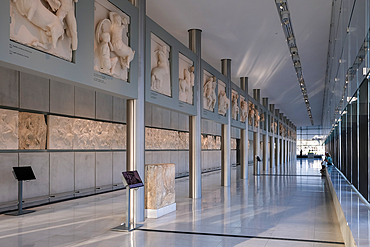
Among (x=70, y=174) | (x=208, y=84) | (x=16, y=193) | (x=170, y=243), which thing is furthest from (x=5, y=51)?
(x=208, y=84)

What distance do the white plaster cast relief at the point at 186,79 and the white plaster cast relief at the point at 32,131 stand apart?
5.58m

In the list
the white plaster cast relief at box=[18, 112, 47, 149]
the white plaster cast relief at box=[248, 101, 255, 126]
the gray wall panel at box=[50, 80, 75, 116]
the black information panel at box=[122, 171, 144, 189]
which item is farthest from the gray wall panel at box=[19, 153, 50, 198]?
the white plaster cast relief at box=[248, 101, 255, 126]

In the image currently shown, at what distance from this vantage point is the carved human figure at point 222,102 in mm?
18602

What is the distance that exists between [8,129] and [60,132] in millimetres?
2666

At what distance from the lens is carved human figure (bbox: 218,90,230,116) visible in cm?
1860

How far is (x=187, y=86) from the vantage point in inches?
549

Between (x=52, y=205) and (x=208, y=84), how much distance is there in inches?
339

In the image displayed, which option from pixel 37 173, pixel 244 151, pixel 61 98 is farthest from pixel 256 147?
pixel 37 173

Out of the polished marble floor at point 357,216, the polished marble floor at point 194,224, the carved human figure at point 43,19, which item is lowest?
the polished marble floor at point 194,224

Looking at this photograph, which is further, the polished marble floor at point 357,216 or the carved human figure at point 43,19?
the carved human figure at point 43,19

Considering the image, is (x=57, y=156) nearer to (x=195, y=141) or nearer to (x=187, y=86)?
(x=195, y=141)

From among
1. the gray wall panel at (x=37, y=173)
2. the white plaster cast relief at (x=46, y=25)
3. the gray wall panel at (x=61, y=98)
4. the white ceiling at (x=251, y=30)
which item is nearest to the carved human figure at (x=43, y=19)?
the white plaster cast relief at (x=46, y=25)

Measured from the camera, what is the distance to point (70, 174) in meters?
14.9

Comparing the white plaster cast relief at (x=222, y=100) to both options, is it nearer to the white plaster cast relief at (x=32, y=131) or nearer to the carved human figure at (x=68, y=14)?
the white plaster cast relief at (x=32, y=131)
